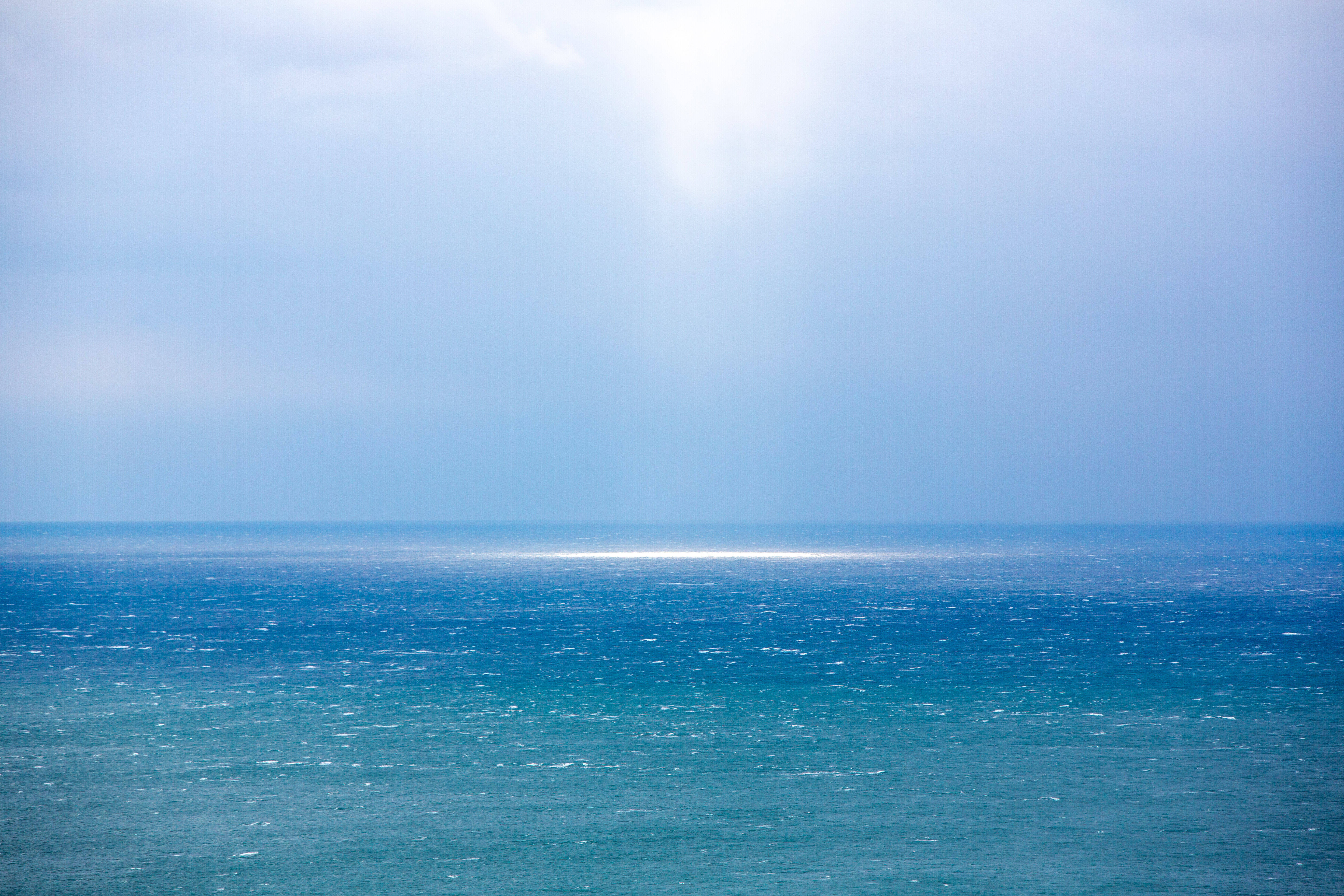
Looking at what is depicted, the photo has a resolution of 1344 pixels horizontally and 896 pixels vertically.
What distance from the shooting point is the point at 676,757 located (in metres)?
35.2

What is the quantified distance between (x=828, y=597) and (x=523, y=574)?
5257 cm

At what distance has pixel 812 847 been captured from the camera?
26.1m

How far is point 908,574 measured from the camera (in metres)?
147

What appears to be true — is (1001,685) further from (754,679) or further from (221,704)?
(221,704)

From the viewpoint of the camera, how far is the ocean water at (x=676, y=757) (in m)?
24.9

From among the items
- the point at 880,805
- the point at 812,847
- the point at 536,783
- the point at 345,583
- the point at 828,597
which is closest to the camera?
the point at 812,847

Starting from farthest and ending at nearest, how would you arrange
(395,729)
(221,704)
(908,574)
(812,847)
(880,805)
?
(908,574), (221,704), (395,729), (880,805), (812,847)

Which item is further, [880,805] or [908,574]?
[908,574]

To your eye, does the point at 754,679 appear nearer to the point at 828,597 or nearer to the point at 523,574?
the point at 828,597

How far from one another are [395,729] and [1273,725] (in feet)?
91.9

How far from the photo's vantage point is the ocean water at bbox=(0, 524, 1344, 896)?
24.9m

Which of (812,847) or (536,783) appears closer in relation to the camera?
(812,847)

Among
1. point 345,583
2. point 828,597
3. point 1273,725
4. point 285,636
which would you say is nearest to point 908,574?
point 828,597

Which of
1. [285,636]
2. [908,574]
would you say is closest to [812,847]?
[285,636]
